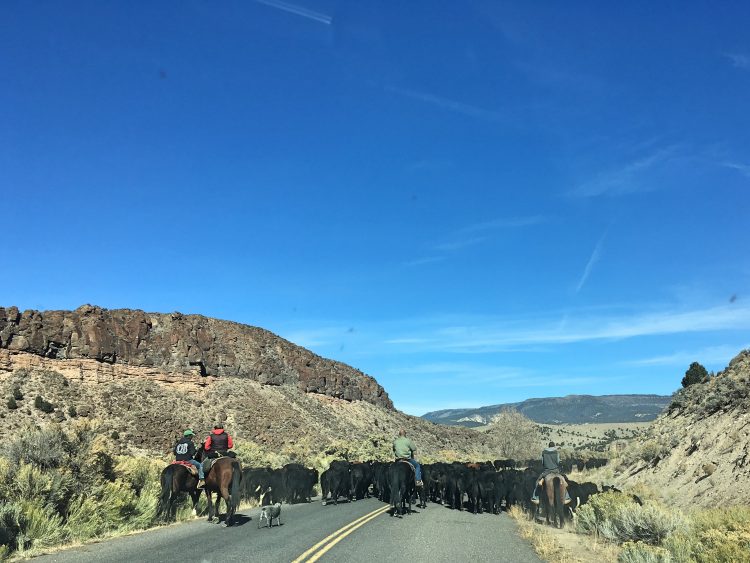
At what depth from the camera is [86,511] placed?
1201cm

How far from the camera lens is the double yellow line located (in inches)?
392

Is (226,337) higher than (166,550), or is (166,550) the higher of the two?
(226,337)

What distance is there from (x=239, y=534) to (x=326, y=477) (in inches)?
402

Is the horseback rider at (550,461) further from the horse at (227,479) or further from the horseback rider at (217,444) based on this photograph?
the horseback rider at (217,444)

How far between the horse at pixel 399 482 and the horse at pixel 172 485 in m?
5.69

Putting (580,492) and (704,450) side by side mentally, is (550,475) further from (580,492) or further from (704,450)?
(704,450)

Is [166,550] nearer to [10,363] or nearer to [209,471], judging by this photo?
[209,471]

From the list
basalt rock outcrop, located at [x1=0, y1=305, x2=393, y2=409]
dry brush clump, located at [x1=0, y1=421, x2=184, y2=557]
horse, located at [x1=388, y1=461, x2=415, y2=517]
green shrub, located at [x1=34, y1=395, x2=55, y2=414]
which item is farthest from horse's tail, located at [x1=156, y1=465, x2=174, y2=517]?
basalt rock outcrop, located at [x1=0, y1=305, x2=393, y2=409]

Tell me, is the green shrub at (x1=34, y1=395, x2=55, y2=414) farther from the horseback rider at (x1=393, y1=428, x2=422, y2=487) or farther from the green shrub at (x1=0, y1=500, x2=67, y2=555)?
the green shrub at (x1=0, y1=500, x2=67, y2=555)

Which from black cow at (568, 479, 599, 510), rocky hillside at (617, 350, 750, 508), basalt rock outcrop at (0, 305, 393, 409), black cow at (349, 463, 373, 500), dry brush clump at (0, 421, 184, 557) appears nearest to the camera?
dry brush clump at (0, 421, 184, 557)

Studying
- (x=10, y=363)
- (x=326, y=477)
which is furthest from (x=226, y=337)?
(x=326, y=477)

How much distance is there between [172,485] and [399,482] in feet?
21.6

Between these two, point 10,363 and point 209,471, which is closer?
point 209,471

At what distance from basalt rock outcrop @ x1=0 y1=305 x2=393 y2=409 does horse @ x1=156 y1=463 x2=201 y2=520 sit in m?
59.9
